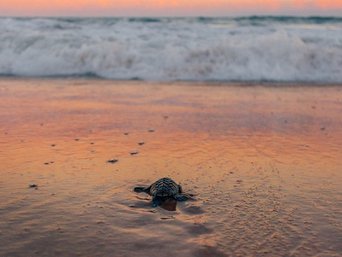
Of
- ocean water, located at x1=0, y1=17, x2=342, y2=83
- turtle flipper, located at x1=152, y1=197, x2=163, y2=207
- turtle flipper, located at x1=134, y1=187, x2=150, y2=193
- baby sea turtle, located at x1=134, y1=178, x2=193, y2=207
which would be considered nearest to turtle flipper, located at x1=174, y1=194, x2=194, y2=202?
baby sea turtle, located at x1=134, y1=178, x2=193, y2=207

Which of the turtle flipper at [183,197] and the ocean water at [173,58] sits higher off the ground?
the ocean water at [173,58]

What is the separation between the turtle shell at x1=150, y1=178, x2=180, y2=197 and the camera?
397 centimetres

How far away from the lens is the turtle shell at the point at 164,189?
3971mm

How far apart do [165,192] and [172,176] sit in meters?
0.72

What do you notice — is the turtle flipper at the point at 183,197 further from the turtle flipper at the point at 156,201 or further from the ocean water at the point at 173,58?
the ocean water at the point at 173,58

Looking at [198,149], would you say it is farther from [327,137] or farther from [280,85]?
[280,85]

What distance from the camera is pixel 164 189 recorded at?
3975 millimetres

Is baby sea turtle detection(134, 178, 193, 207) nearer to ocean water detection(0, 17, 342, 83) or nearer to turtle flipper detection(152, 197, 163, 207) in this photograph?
turtle flipper detection(152, 197, 163, 207)

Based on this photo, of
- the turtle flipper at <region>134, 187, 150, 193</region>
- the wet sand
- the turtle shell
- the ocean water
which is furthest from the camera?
the ocean water

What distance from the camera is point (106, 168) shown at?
489 centimetres

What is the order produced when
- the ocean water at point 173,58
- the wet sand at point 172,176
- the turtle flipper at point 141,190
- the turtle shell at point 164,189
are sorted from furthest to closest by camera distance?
the ocean water at point 173,58 < the turtle flipper at point 141,190 < the turtle shell at point 164,189 < the wet sand at point 172,176

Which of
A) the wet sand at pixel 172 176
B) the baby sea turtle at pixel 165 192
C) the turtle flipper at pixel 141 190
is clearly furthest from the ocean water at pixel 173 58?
the baby sea turtle at pixel 165 192

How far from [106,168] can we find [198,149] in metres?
1.25

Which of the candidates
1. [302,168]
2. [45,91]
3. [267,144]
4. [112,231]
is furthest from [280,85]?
[112,231]
